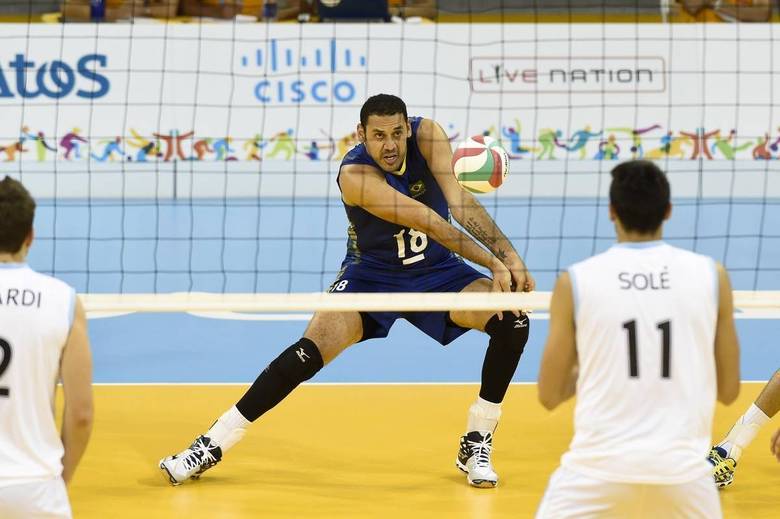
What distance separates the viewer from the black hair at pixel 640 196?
138 inches

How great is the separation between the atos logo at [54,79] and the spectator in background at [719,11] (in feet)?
21.0

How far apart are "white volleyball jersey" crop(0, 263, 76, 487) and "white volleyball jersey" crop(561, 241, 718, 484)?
1.44m

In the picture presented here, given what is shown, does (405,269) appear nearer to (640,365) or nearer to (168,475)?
(168,475)

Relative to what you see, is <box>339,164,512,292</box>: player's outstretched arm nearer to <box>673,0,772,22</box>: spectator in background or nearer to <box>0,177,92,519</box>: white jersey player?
<box>0,177,92,519</box>: white jersey player

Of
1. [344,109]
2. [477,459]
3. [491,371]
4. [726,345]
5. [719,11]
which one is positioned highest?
[719,11]

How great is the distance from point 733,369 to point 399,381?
13.1ft

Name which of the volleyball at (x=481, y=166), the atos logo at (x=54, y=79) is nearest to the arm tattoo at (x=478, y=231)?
the volleyball at (x=481, y=166)

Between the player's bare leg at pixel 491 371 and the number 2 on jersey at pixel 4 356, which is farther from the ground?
the number 2 on jersey at pixel 4 356

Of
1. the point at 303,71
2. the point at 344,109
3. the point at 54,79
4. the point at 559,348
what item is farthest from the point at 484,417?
the point at 54,79

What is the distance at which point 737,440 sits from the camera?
221 inches

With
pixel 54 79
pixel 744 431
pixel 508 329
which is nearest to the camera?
pixel 744 431

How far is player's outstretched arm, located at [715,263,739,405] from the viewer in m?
3.55

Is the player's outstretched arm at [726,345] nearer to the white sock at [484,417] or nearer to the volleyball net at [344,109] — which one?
the white sock at [484,417]

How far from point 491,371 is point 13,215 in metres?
2.90
